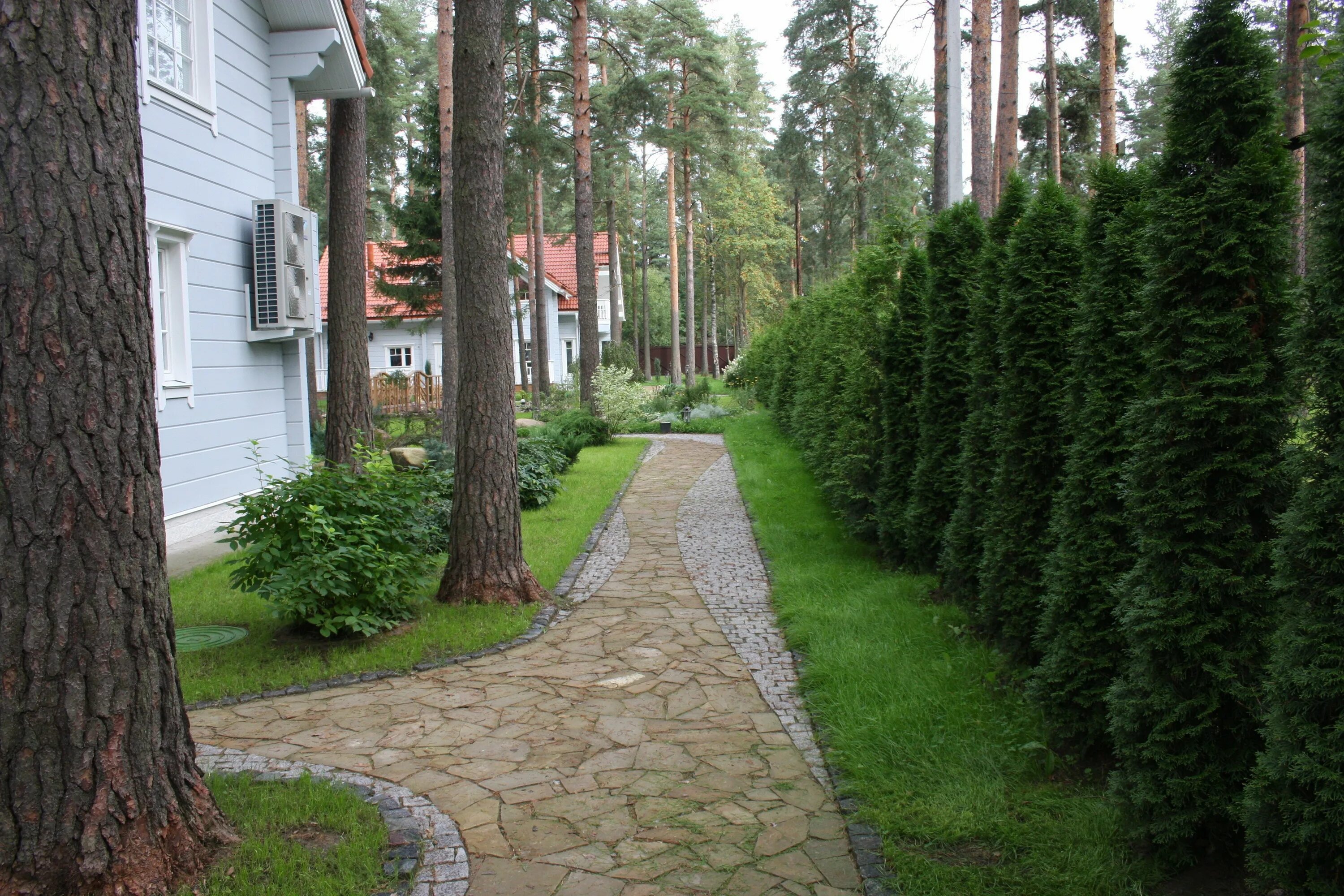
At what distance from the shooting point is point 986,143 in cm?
1284

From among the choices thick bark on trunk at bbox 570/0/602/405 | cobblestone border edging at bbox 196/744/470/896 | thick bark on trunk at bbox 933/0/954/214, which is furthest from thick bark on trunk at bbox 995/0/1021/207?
cobblestone border edging at bbox 196/744/470/896

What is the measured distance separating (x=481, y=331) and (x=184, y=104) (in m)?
4.75

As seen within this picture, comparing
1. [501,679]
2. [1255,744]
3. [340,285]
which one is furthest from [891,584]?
[340,285]

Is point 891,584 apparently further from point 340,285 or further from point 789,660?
point 340,285

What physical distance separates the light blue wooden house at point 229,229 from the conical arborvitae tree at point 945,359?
5928 mm

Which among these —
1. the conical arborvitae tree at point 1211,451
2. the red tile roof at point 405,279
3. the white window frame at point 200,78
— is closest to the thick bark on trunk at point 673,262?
the red tile roof at point 405,279

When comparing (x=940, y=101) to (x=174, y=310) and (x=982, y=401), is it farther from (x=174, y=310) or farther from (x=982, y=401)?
(x=174, y=310)

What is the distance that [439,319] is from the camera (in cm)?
3206

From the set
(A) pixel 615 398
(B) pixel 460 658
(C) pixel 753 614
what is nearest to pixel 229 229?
(B) pixel 460 658

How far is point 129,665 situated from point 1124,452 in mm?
3982

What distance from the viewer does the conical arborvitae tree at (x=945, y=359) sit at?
6.82m

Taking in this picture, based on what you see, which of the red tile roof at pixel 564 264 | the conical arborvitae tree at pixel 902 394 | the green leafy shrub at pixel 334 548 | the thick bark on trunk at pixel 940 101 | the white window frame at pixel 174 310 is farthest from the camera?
the red tile roof at pixel 564 264

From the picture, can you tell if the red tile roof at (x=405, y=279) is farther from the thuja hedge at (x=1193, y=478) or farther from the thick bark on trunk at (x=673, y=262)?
the thuja hedge at (x=1193, y=478)

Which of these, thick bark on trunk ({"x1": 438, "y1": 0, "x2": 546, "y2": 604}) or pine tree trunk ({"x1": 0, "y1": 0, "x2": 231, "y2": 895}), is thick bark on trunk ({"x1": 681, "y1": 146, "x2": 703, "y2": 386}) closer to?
thick bark on trunk ({"x1": 438, "y1": 0, "x2": 546, "y2": 604})
